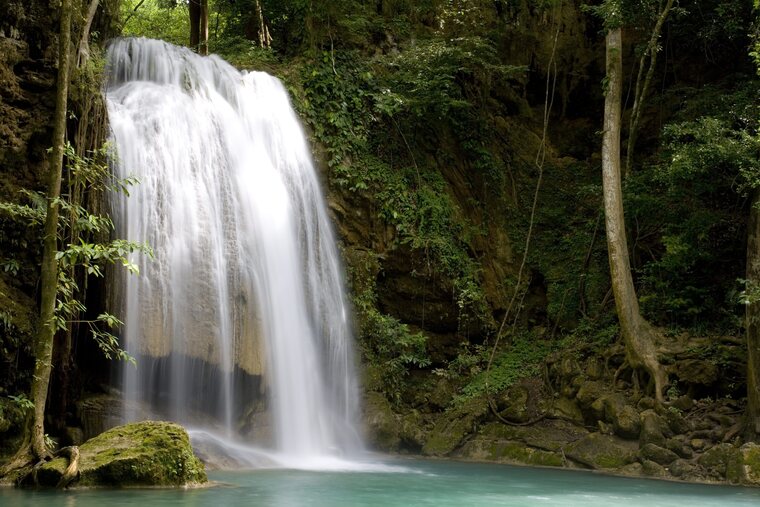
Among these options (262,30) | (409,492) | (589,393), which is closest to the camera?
(409,492)

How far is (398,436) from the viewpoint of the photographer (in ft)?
45.9

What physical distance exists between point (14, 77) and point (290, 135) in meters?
5.69

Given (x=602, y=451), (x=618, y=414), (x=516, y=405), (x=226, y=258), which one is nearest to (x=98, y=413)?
(x=226, y=258)

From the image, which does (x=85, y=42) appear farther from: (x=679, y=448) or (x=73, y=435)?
(x=679, y=448)

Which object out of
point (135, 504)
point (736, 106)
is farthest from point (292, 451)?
point (736, 106)

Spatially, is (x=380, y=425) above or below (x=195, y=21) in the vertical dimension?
below

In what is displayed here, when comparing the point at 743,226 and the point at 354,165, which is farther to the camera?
the point at 354,165

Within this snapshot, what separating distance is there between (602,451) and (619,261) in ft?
11.0

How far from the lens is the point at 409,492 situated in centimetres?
903

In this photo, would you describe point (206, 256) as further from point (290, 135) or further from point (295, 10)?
point (295, 10)

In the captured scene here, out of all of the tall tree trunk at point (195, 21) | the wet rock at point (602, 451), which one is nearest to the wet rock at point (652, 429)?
the wet rock at point (602, 451)

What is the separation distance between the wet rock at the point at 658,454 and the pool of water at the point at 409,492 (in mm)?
694

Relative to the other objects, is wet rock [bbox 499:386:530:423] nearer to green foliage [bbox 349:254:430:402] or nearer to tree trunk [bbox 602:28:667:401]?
green foliage [bbox 349:254:430:402]

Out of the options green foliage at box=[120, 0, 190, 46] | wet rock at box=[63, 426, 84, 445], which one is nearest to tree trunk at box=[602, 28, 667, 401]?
wet rock at box=[63, 426, 84, 445]
